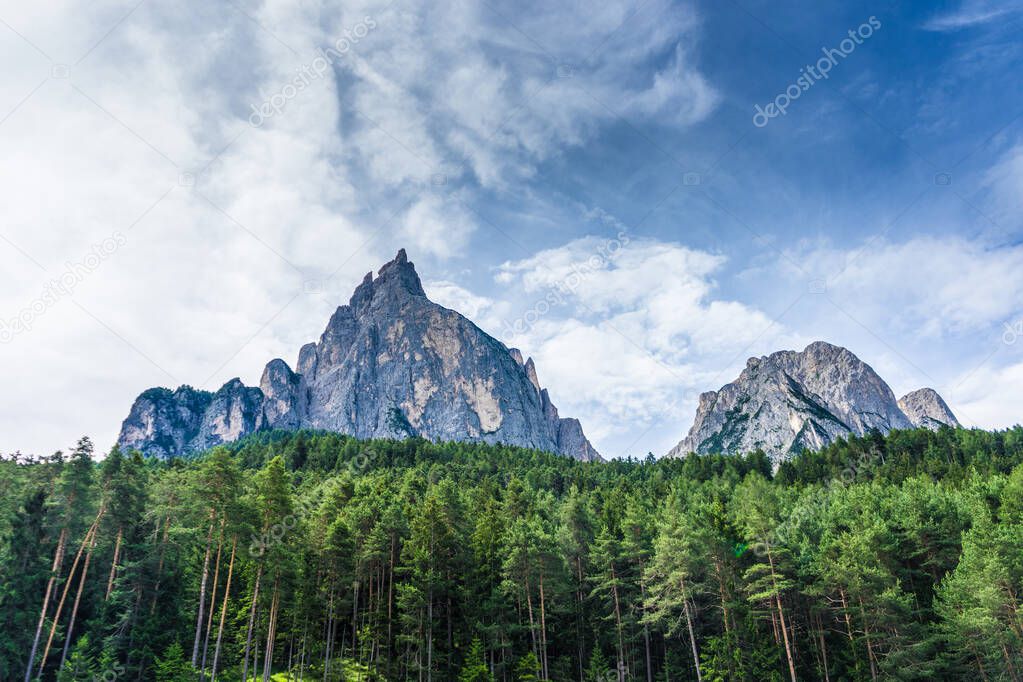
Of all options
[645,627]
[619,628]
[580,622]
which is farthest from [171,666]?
[645,627]

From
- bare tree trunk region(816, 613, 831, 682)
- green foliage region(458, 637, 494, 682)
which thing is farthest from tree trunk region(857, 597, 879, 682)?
green foliage region(458, 637, 494, 682)

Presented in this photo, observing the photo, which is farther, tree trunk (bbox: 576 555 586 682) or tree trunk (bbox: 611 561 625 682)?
tree trunk (bbox: 576 555 586 682)

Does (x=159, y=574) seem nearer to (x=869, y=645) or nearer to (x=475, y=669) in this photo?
(x=475, y=669)

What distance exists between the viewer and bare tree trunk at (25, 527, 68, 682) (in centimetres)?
3142

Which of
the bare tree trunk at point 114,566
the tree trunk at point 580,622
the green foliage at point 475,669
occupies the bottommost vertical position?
the green foliage at point 475,669

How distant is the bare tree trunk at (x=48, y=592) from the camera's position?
103 ft

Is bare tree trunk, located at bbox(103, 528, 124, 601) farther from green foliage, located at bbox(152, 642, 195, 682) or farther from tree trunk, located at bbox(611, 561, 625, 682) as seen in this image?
tree trunk, located at bbox(611, 561, 625, 682)

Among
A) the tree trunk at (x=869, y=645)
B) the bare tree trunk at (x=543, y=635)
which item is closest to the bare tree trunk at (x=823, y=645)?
the tree trunk at (x=869, y=645)

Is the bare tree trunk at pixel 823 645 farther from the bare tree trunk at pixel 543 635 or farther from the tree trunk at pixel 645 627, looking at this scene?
the bare tree trunk at pixel 543 635

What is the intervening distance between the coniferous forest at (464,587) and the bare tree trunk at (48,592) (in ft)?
0.51

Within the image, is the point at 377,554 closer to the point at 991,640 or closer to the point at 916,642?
the point at 916,642

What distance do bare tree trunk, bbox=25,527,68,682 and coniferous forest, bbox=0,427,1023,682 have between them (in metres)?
0.15

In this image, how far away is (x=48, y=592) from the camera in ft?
112

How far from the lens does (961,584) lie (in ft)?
122
